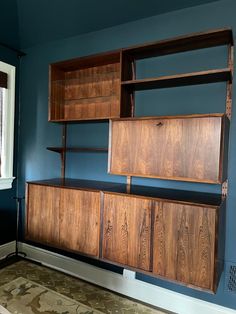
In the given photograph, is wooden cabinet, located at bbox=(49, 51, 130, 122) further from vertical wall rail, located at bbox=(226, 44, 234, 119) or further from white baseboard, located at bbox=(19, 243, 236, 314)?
white baseboard, located at bbox=(19, 243, 236, 314)

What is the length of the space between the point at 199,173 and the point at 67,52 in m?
1.84

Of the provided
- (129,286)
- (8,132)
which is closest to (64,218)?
(129,286)

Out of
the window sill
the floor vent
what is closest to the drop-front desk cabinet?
the floor vent

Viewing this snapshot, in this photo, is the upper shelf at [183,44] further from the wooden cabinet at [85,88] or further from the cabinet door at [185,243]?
the cabinet door at [185,243]

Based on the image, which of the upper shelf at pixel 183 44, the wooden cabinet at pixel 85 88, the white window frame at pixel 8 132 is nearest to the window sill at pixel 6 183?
the white window frame at pixel 8 132

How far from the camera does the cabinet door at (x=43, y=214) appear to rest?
6.51 feet

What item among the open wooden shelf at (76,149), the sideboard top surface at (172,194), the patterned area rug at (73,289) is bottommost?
the patterned area rug at (73,289)

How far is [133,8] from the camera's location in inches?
79.8

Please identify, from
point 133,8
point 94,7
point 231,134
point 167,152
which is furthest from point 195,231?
point 94,7

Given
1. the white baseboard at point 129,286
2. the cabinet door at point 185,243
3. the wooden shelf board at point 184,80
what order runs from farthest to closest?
the white baseboard at point 129,286 → the wooden shelf board at point 184,80 → the cabinet door at point 185,243

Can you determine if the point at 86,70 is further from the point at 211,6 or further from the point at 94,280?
the point at 94,280

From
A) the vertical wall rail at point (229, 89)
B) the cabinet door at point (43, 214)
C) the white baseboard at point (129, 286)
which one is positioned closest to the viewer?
the vertical wall rail at point (229, 89)

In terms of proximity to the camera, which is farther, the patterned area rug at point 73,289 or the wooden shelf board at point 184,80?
the patterned area rug at point 73,289

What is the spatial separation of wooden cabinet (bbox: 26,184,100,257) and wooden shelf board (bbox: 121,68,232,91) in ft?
2.93
